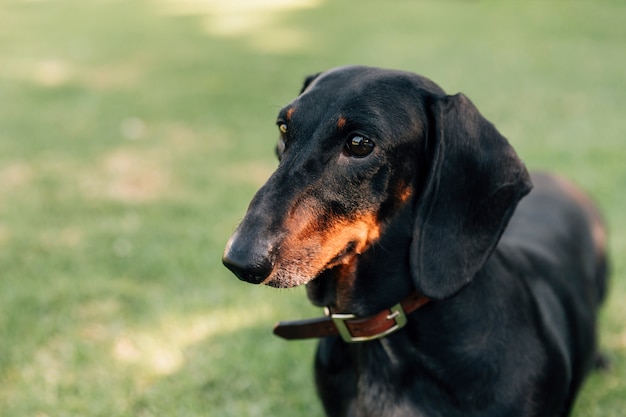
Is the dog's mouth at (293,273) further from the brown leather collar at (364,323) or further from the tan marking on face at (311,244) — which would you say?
the brown leather collar at (364,323)

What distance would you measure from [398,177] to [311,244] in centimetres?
49

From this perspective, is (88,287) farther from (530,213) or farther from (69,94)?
(69,94)

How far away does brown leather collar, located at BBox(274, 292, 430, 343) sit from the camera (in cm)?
312

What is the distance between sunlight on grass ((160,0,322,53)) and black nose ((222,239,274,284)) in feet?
39.0

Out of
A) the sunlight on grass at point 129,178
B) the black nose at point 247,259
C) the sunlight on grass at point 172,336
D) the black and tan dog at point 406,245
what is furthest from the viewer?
the sunlight on grass at point 129,178

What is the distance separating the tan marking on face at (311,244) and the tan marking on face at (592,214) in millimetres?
2736

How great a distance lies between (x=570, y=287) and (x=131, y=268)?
11.6 ft

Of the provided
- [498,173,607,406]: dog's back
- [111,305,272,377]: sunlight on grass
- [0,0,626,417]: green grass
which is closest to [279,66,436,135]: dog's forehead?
[498,173,607,406]: dog's back

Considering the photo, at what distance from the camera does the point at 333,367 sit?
11.6 ft

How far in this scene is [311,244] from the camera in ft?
9.18

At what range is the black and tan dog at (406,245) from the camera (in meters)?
2.87

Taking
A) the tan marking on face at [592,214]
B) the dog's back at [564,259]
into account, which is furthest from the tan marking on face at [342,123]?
the tan marking on face at [592,214]

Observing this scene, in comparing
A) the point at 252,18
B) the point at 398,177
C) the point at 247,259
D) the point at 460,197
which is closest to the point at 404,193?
the point at 398,177

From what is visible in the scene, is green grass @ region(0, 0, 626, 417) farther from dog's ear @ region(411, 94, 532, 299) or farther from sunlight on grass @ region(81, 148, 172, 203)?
dog's ear @ region(411, 94, 532, 299)
